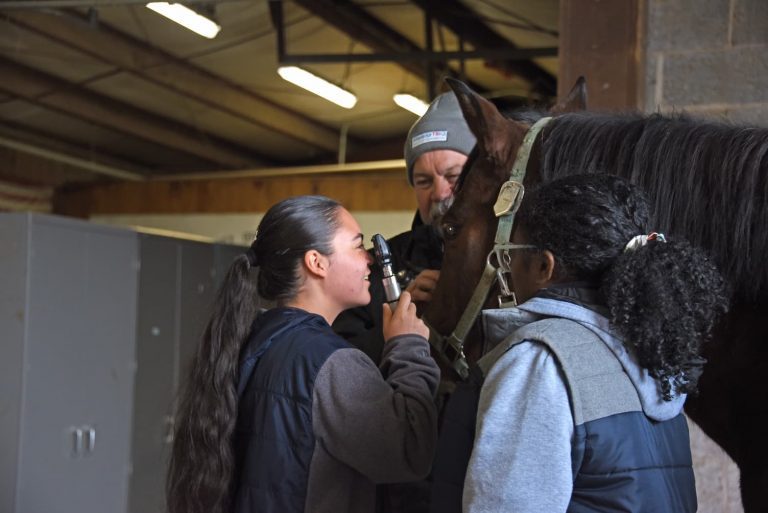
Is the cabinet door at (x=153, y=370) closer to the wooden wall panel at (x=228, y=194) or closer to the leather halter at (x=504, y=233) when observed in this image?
the wooden wall panel at (x=228, y=194)

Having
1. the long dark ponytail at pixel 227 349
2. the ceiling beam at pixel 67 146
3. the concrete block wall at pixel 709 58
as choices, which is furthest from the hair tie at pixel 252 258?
the ceiling beam at pixel 67 146

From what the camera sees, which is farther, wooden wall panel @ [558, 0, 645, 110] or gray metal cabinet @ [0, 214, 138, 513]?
gray metal cabinet @ [0, 214, 138, 513]

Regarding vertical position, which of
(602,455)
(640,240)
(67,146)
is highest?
(67,146)

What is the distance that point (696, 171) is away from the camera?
1.35m

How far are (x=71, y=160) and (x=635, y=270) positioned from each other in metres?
7.90

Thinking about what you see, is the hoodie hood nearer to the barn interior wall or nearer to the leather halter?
the leather halter

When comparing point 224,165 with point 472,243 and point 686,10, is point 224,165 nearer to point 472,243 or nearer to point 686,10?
point 686,10

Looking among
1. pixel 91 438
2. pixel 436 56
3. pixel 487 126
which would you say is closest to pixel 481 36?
pixel 436 56

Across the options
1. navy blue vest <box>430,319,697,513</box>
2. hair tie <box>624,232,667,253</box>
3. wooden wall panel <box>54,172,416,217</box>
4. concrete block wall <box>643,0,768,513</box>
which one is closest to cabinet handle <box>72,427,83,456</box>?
wooden wall panel <box>54,172,416,217</box>

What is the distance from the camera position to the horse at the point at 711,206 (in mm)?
1307

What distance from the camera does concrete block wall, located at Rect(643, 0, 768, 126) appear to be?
109 inches

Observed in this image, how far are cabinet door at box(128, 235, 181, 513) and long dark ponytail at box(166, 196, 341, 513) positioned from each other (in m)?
3.35

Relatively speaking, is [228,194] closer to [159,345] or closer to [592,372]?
[159,345]

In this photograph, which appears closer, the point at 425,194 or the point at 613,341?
the point at 613,341
